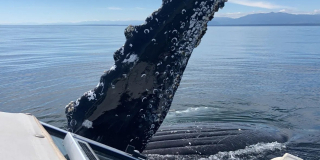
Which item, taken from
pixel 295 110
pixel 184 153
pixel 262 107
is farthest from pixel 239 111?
pixel 184 153

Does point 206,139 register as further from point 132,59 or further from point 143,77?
point 132,59

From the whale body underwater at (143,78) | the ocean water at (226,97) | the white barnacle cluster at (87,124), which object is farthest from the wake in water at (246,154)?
the white barnacle cluster at (87,124)

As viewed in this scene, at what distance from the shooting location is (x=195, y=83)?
12492 millimetres

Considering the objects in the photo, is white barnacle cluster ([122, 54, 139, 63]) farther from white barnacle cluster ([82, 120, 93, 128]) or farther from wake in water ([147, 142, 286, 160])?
wake in water ([147, 142, 286, 160])

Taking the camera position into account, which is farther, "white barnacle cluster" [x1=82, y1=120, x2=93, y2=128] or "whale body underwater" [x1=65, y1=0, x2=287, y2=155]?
"white barnacle cluster" [x1=82, y1=120, x2=93, y2=128]

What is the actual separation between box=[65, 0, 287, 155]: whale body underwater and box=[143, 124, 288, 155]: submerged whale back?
166 centimetres

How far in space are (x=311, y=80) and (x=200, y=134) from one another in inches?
365

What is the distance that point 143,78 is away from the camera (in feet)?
10.7

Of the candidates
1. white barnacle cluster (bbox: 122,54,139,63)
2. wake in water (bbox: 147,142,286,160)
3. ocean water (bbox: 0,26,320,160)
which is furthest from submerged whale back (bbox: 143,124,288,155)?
white barnacle cluster (bbox: 122,54,139,63)

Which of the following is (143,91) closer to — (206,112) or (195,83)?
(206,112)

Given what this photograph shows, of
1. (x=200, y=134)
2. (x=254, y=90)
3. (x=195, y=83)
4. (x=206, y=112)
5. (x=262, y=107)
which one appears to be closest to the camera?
(x=200, y=134)

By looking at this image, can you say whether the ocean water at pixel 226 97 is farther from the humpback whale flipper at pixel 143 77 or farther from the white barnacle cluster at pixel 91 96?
the white barnacle cluster at pixel 91 96

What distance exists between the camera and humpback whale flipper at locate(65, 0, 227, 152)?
317cm

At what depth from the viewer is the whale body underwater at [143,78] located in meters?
3.17
